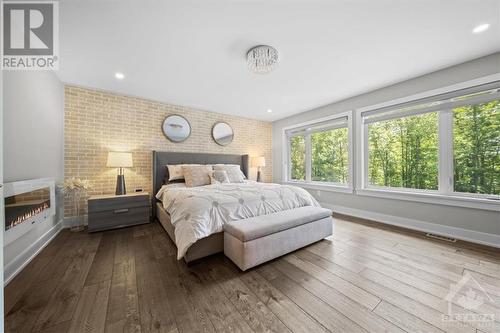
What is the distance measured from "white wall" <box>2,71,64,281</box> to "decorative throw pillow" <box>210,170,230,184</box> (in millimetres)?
2178

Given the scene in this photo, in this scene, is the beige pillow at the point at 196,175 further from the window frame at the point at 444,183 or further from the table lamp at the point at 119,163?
the window frame at the point at 444,183

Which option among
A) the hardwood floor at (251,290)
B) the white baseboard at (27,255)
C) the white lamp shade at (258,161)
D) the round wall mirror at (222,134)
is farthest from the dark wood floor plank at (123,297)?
the white lamp shade at (258,161)

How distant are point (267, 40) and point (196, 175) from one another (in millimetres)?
2285

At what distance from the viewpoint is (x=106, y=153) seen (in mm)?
3197

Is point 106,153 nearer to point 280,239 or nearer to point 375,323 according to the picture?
point 280,239

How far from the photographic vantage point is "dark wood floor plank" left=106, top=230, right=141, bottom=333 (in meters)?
1.18

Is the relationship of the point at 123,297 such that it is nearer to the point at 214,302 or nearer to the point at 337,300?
the point at 214,302

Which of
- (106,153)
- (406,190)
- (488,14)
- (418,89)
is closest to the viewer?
(488,14)

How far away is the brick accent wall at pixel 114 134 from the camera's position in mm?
2957

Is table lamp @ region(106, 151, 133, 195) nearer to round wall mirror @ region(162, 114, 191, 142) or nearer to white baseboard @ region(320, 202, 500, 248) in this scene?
round wall mirror @ region(162, 114, 191, 142)

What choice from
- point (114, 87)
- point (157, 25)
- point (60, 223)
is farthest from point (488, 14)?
point (60, 223)

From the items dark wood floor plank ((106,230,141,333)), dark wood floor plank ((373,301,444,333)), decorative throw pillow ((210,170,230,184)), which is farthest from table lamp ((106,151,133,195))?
dark wood floor plank ((373,301,444,333))

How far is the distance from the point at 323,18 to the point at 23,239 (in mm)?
3703

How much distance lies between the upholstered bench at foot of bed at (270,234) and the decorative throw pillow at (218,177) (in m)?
1.43
